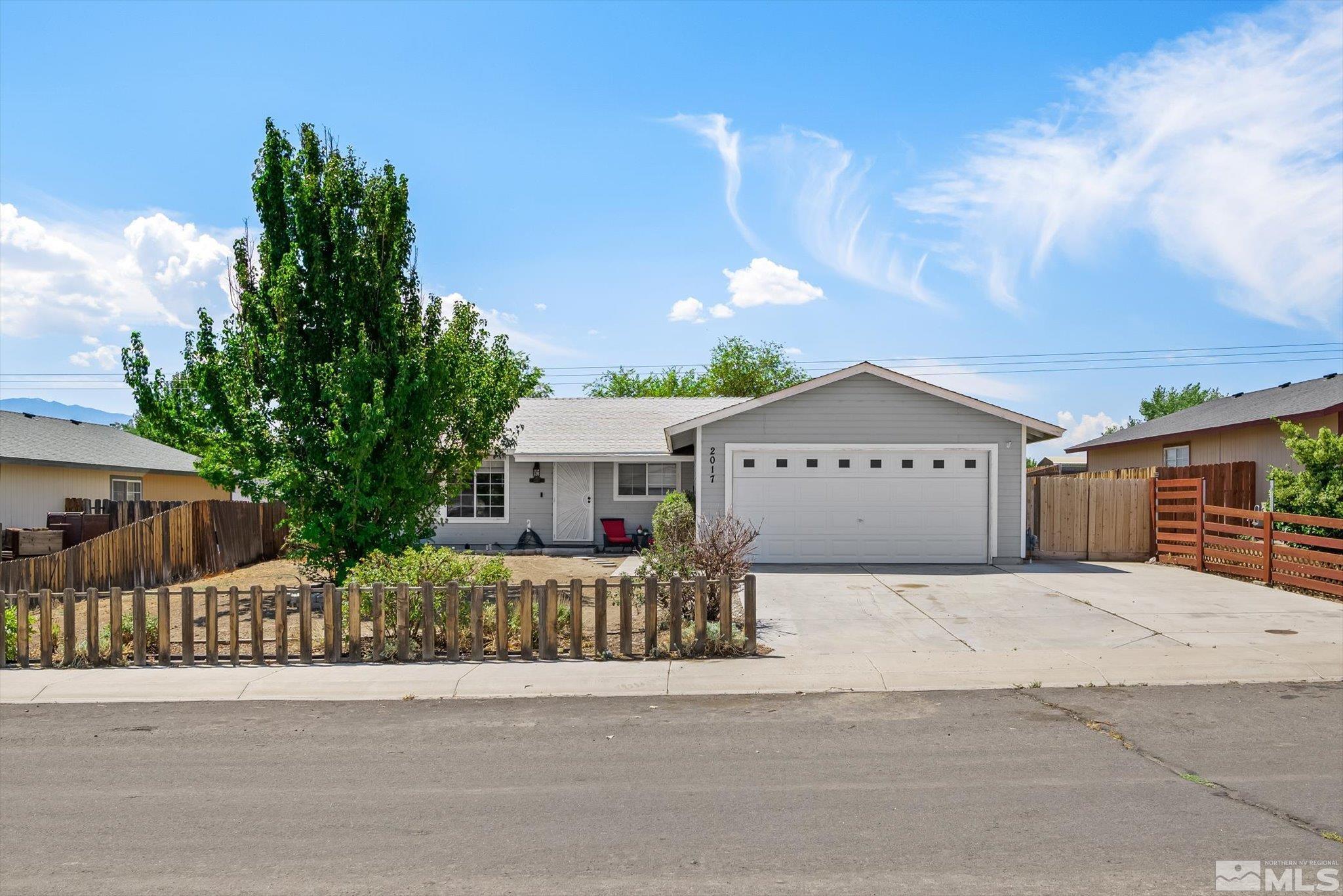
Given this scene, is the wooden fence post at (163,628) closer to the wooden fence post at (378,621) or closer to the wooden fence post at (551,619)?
the wooden fence post at (378,621)

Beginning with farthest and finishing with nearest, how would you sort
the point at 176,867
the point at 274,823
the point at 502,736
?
the point at 502,736 < the point at 274,823 < the point at 176,867

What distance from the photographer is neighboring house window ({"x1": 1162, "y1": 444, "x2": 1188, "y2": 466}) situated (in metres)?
25.4

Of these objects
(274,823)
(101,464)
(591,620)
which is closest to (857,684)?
(591,620)

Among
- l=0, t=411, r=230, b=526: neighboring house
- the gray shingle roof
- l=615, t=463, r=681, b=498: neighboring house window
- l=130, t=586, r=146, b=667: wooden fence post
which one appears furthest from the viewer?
l=615, t=463, r=681, b=498: neighboring house window

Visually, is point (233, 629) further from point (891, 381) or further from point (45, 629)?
point (891, 381)

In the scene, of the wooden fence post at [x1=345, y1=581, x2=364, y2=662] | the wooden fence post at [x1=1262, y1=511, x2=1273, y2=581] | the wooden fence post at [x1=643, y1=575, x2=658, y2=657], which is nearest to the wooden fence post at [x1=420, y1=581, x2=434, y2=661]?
the wooden fence post at [x1=345, y1=581, x2=364, y2=662]

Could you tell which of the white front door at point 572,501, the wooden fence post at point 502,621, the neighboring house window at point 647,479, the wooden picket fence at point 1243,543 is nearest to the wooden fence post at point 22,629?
the wooden fence post at point 502,621

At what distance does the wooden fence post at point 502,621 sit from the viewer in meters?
9.13

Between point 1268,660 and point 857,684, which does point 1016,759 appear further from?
point 1268,660

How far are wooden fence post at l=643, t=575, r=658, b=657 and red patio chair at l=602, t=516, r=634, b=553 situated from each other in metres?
12.2

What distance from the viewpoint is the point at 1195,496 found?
17734 mm

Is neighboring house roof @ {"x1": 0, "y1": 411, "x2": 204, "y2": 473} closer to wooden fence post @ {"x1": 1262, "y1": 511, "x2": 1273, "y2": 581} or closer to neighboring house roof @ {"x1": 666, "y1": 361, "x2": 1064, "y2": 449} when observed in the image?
neighboring house roof @ {"x1": 666, "y1": 361, "x2": 1064, "y2": 449}

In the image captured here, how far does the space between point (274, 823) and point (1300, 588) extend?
15.3 meters

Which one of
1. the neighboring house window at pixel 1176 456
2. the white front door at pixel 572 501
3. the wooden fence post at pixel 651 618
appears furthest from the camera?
the neighboring house window at pixel 1176 456
